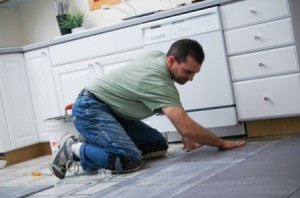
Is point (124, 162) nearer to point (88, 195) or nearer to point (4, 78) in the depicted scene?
point (88, 195)

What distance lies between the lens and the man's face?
2752 mm

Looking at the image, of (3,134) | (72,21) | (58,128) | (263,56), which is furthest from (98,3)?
(263,56)

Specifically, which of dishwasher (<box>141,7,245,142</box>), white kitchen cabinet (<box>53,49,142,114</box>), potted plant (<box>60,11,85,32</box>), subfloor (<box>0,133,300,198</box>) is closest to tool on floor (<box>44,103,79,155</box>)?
subfloor (<box>0,133,300,198</box>)

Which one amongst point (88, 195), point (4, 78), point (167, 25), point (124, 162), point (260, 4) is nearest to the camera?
point (88, 195)

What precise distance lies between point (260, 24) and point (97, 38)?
53.3 inches

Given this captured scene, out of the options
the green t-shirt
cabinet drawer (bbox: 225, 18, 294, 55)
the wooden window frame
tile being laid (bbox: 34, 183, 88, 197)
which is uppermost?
the wooden window frame

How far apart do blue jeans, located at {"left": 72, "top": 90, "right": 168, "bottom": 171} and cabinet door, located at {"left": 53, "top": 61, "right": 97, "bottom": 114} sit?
108cm

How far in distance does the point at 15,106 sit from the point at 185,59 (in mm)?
2241

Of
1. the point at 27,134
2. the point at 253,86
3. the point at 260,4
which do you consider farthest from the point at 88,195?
the point at 27,134

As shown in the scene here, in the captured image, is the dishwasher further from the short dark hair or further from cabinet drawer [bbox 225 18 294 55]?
the short dark hair

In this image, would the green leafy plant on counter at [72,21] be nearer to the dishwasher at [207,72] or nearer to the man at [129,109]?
the dishwasher at [207,72]

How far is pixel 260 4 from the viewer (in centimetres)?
319

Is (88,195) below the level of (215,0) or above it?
below

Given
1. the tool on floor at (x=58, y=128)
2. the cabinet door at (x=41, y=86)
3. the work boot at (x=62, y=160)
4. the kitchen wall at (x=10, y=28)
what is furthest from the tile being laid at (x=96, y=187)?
the kitchen wall at (x=10, y=28)
